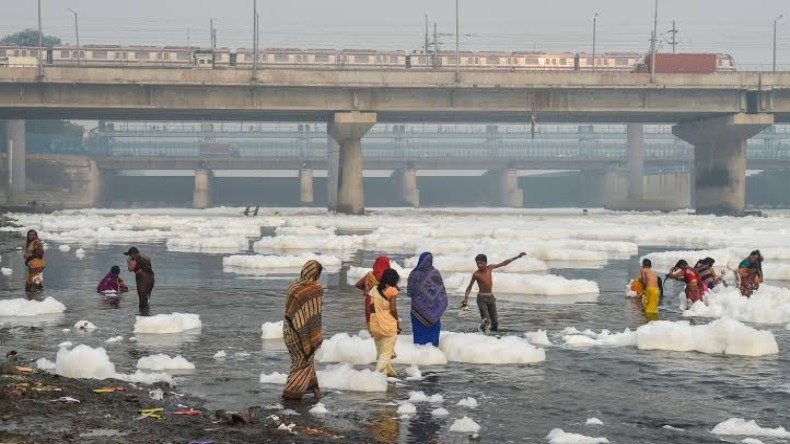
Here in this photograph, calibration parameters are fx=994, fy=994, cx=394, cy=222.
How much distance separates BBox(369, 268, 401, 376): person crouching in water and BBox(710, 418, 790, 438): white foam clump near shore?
3.92m

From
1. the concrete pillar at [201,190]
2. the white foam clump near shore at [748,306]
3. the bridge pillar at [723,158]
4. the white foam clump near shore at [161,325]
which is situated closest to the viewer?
the white foam clump near shore at [161,325]

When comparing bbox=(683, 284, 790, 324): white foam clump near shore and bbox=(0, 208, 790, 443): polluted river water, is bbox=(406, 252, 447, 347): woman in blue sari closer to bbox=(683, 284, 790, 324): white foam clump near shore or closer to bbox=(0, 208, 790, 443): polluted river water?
bbox=(0, 208, 790, 443): polluted river water

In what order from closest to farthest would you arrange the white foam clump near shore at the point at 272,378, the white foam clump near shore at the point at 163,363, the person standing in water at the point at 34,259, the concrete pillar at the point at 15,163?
the white foam clump near shore at the point at 272,378 < the white foam clump near shore at the point at 163,363 < the person standing in water at the point at 34,259 < the concrete pillar at the point at 15,163

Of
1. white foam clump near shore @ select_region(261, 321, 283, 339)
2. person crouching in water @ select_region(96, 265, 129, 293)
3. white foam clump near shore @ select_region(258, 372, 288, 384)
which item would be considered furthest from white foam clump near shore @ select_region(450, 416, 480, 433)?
person crouching in water @ select_region(96, 265, 129, 293)

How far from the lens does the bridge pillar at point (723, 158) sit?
214ft

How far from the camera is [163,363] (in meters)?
12.6

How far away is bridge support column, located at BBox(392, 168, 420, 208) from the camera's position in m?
119

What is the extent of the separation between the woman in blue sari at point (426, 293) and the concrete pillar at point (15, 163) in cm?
7786

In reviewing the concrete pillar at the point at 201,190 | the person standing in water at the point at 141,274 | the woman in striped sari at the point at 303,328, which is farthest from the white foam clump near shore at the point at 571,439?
the concrete pillar at the point at 201,190

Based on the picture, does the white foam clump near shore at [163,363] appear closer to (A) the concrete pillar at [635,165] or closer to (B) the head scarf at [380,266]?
(B) the head scarf at [380,266]

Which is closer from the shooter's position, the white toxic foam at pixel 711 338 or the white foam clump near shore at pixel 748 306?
the white toxic foam at pixel 711 338

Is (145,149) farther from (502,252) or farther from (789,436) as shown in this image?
(789,436)

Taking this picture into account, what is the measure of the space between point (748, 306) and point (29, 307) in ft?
42.8

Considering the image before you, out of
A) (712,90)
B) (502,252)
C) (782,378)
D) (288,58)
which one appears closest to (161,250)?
(502,252)
